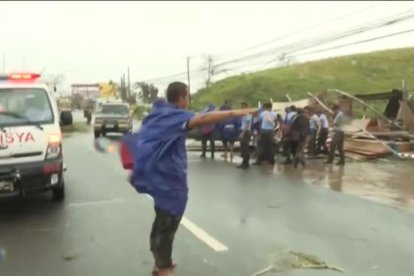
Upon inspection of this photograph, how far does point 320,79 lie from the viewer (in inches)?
2480

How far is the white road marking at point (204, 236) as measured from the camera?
6379mm

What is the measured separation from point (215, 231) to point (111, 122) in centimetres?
2441

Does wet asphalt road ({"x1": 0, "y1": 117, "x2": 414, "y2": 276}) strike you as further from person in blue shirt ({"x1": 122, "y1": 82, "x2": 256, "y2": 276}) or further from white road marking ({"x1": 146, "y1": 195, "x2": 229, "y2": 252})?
person in blue shirt ({"x1": 122, "y1": 82, "x2": 256, "y2": 276})

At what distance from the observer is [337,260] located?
19.4 ft

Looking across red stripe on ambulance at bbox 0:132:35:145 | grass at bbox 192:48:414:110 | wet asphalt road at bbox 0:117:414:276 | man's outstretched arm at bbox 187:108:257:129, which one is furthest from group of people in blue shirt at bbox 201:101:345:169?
grass at bbox 192:48:414:110

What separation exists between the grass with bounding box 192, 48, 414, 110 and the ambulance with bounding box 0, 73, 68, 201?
147ft

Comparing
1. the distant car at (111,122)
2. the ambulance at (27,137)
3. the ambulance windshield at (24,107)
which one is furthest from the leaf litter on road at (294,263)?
the distant car at (111,122)

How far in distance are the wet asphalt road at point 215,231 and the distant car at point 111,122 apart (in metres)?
19.5

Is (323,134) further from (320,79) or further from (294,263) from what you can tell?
(320,79)

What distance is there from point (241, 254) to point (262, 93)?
52.9 meters

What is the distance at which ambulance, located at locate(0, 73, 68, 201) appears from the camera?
Answer: 7.97 meters

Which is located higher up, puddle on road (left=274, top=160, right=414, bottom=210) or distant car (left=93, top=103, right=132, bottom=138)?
distant car (left=93, top=103, right=132, bottom=138)

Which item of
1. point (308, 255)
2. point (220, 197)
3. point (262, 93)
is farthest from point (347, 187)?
point (262, 93)

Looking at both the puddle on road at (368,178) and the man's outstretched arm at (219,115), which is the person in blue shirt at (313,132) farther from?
the man's outstretched arm at (219,115)
